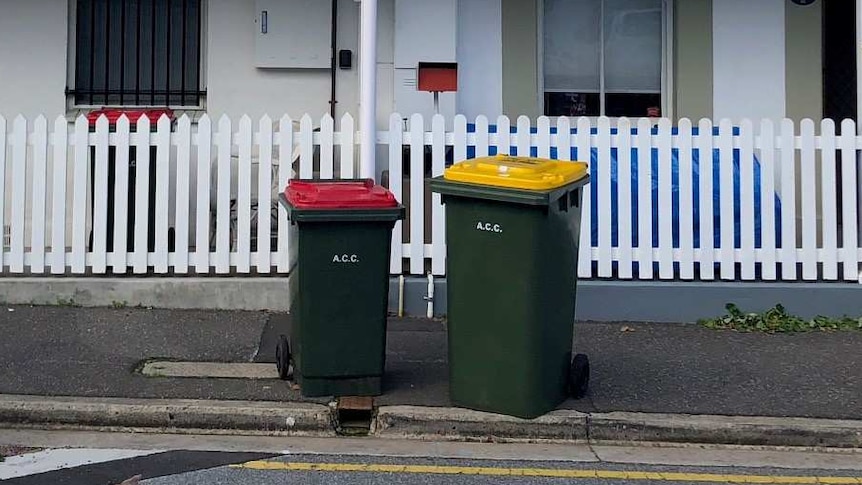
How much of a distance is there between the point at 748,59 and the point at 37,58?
6.92 metres

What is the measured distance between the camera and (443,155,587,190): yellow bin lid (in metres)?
5.20

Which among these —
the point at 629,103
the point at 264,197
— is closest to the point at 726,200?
the point at 629,103

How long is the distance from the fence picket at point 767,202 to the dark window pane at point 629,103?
2367 millimetres

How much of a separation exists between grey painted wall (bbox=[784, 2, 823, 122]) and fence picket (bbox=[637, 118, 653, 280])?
2821 mm

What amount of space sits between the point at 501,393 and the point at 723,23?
5.83 m

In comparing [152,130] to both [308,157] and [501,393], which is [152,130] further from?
[501,393]

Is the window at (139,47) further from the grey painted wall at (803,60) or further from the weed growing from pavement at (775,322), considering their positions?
the grey painted wall at (803,60)

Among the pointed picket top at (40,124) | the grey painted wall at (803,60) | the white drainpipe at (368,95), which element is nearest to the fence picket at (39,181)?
the pointed picket top at (40,124)

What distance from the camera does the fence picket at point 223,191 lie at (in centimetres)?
759

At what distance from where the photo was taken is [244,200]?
7.66 metres

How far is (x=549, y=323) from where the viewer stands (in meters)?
5.34

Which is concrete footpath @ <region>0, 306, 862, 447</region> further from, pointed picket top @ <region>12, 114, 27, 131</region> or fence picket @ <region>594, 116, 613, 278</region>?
pointed picket top @ <region>12, 114, 27, 131</region>

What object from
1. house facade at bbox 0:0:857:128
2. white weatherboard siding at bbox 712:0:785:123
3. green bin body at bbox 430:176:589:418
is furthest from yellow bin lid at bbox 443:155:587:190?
white weatherboard siding at bbox 712:0:785:123

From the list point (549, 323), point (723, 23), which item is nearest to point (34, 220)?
point (549, 323)
